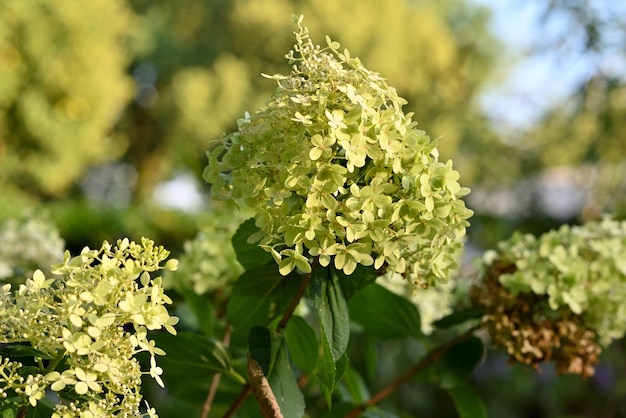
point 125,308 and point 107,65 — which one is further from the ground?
point 107,65

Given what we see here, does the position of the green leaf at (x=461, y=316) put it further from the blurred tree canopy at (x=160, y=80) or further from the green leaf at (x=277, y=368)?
the blurred tree canopy at (x=160, y=80)

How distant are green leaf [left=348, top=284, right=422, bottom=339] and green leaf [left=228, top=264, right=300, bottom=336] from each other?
0.16 meters

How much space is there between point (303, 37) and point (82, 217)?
3778 millimetres

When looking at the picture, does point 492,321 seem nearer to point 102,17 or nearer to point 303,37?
point 303,37

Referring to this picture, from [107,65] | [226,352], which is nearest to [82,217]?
[226,352]

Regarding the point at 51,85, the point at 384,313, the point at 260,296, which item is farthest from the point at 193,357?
the point at 51,85

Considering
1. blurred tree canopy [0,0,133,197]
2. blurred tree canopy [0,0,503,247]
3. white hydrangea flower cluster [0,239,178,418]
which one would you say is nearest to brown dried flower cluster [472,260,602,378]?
white hydrangea flower cluster [0,239,178,418]

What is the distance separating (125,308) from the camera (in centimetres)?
50

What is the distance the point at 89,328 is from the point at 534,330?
1.86 ft

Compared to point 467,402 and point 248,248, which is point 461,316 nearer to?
point 467,402

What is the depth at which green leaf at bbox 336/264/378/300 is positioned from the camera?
2.24 ft

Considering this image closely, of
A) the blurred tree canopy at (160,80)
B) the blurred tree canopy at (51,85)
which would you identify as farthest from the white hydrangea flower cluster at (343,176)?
the blurred tree canopy at (51,85)

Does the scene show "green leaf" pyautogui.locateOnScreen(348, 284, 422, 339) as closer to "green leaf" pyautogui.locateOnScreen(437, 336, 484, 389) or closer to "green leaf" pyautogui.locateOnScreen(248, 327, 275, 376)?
"green leaf" pyautogui.locateOnScreen(437, 336, 484, 389)

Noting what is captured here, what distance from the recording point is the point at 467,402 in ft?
3.04
